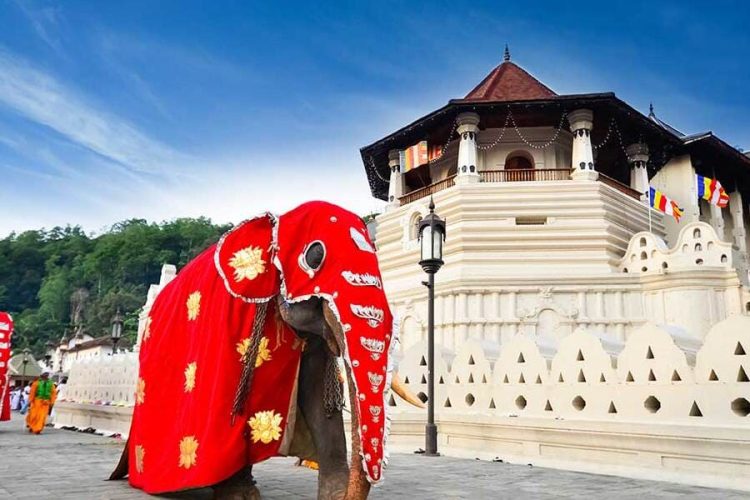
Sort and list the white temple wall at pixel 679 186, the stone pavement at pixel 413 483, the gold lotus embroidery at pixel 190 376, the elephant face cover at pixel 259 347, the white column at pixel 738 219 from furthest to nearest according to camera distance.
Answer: the white column at pixel 738 219 → the white temple wall at pixel 679 186 → the stone pavement at pixel 413 483 → the gold lotus embroidery at pixel 190 376 → the elephant face cover at pixel 259 347

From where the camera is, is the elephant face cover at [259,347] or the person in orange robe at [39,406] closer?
the elephant face cover at [259,347]

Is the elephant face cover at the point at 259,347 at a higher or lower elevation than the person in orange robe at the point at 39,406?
higher

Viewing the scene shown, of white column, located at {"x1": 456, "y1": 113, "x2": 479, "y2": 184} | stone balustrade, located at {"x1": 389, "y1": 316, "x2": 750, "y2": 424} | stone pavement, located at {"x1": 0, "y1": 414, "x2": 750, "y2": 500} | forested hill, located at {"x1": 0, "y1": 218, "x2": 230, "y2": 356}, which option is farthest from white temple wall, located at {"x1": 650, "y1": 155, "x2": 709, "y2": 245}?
forested hill, located at {"x1": 0, "y1": 218, "x2": 230, "y2": 356}

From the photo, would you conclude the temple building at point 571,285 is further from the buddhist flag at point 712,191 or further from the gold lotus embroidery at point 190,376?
the gold lotus embroidery at point 190,376

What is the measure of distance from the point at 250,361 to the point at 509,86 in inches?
879

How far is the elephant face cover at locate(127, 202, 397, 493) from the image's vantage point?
3969mm

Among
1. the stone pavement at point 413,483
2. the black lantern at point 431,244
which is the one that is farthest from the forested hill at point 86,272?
the stone pavement at point 413,483

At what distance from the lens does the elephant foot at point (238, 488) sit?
4.77m

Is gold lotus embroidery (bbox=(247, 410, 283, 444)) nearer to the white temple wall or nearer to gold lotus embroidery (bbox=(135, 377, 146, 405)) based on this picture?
gold lotus embroidery (bbox=(135, 377, 146, 405))

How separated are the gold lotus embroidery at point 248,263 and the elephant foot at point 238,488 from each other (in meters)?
1.47

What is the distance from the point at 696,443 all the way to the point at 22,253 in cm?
11642

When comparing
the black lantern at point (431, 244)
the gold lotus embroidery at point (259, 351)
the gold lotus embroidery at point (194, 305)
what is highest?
the black lantern at point (431, 244)

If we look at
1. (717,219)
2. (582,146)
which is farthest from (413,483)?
(717,219)

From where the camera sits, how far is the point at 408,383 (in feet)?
32.2
